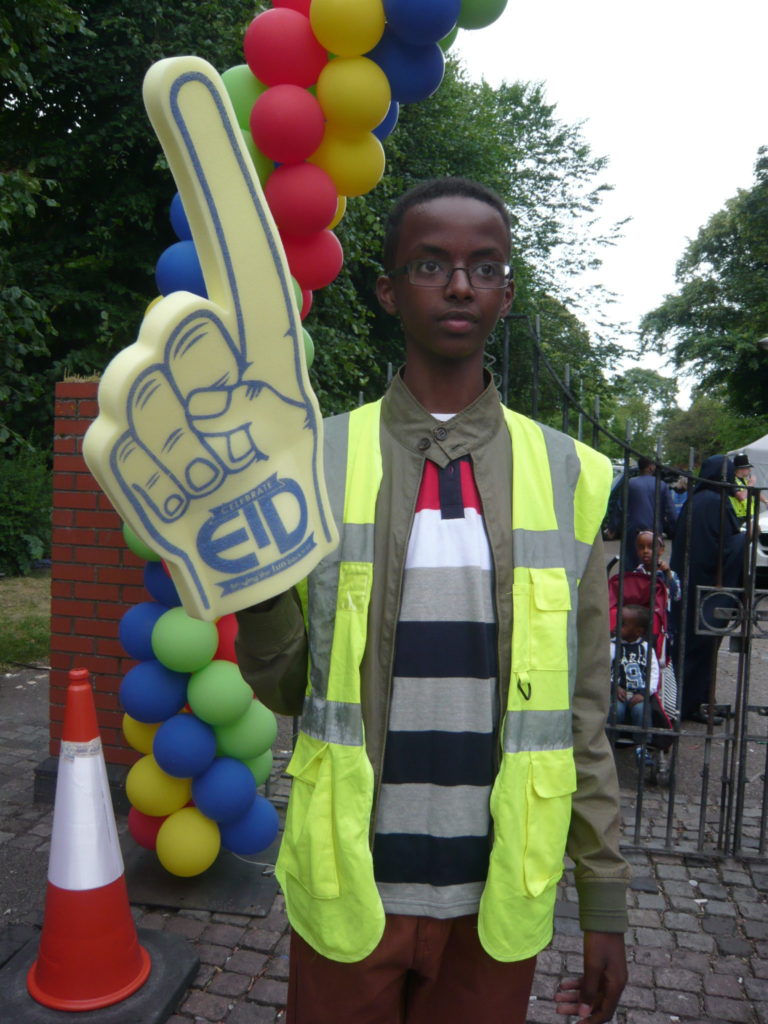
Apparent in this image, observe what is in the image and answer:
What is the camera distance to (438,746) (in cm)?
155

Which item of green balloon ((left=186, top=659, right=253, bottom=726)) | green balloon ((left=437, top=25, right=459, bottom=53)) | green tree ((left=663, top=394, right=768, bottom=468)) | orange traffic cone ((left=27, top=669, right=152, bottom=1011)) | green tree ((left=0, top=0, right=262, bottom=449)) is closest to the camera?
orange traffic cone ((left=27, top=669, right=152, bottom=1011))

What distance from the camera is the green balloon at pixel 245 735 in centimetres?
326

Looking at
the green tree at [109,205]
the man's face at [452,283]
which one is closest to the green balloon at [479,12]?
the man's face at [452,283]

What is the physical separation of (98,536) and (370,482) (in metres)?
2.88

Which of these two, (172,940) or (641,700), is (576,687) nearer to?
(172,940)

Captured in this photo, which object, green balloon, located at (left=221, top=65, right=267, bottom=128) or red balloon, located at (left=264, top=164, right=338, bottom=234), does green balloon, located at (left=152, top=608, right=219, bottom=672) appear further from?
green balloon, located at (left=221, top=65, right=267, bottom=128)

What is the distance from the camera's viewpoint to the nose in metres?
1.57

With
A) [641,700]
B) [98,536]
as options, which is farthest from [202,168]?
[641,700]

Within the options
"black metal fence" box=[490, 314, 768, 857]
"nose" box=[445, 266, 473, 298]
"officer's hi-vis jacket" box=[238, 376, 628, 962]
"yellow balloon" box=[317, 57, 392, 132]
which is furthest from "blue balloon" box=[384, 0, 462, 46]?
"officer's hi-vis jacket" box=[238, 376, 628, 962]

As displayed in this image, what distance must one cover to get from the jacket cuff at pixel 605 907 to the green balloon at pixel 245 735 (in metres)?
1.89

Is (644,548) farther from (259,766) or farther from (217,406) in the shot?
(217,406)

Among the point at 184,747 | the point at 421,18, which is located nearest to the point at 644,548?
the point at 184,747

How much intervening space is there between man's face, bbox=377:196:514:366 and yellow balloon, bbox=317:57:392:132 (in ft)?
5.67

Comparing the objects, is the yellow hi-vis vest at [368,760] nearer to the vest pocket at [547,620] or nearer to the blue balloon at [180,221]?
the vest pocket at [547,620]
